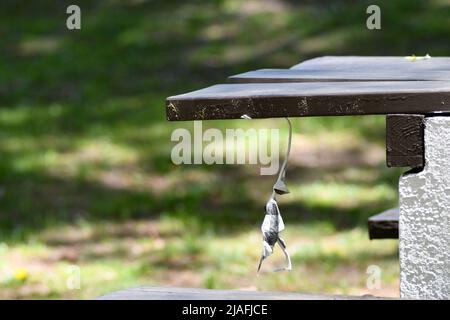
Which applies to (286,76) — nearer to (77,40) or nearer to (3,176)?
(3,176)

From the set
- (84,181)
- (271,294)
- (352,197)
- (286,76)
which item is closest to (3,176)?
(84,181)

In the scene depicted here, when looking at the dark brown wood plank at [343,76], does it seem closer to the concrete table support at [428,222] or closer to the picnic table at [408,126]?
the picnic table at [408,126]

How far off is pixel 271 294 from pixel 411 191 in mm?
455

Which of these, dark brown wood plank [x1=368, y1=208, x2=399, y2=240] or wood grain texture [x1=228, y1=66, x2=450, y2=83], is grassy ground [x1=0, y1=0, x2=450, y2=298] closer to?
dark brown wood plank [x1=368, y1=208, x2=399, y2=240]

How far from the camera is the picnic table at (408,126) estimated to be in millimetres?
2647

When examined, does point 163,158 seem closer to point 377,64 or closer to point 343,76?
point 377,64

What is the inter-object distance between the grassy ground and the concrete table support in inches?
72.0

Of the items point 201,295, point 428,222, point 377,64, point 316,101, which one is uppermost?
point 377,64

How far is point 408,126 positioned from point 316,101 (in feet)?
0.79

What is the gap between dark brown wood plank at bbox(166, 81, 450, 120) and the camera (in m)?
2.64

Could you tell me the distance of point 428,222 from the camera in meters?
2.73

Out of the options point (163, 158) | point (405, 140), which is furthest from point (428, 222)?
point (163, 158)

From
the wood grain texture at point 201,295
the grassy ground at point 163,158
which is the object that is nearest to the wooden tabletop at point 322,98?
the wood grain texture at point 201,295

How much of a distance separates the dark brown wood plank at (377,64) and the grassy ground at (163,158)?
1.24 metres
